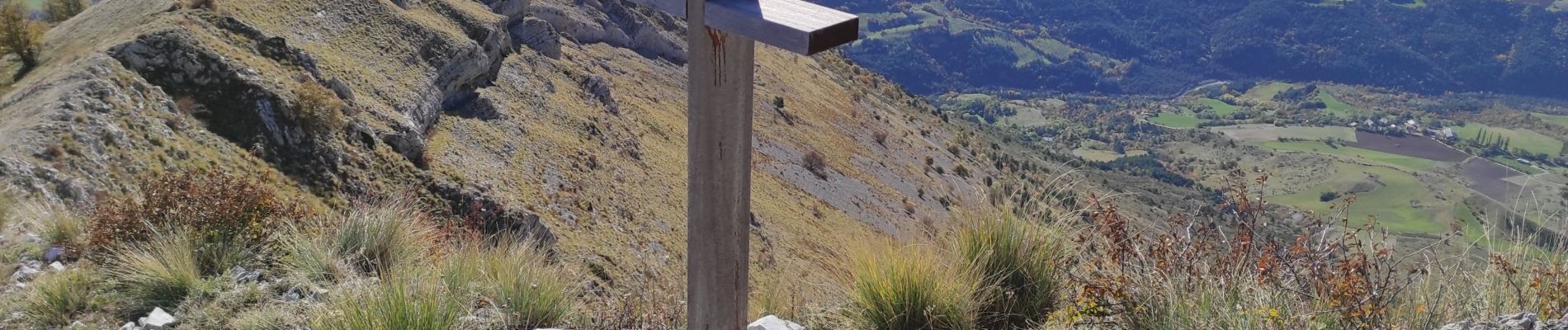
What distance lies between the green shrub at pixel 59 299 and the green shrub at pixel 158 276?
0.15 m

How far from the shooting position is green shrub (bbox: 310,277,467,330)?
4.15 metres

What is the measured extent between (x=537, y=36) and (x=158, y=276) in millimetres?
27256

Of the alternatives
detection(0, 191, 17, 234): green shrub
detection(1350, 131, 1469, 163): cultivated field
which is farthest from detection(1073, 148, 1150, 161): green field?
detection(0, 191, 17, 234): green shrub

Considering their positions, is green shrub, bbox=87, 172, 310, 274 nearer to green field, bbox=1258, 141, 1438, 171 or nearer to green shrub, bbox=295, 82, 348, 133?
green shrub, bbox=295, 82, 348, 133

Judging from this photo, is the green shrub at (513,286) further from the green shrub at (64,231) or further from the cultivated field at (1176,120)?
the cultivated field at (1176,120)

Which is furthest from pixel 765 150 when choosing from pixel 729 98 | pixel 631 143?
pixel 729 98

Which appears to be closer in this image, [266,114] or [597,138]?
[266,114]

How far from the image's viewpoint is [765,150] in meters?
35.7

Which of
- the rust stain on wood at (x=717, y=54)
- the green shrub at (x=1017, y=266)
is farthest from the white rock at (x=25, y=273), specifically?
the green shrub at (x=1017, y=266)

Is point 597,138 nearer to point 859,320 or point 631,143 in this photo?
point 631,143

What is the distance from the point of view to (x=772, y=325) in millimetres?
5082

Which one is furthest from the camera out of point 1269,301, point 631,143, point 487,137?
point 631,143

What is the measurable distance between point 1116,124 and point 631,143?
5773 inches

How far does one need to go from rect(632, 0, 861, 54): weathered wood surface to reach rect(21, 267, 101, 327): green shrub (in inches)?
178
